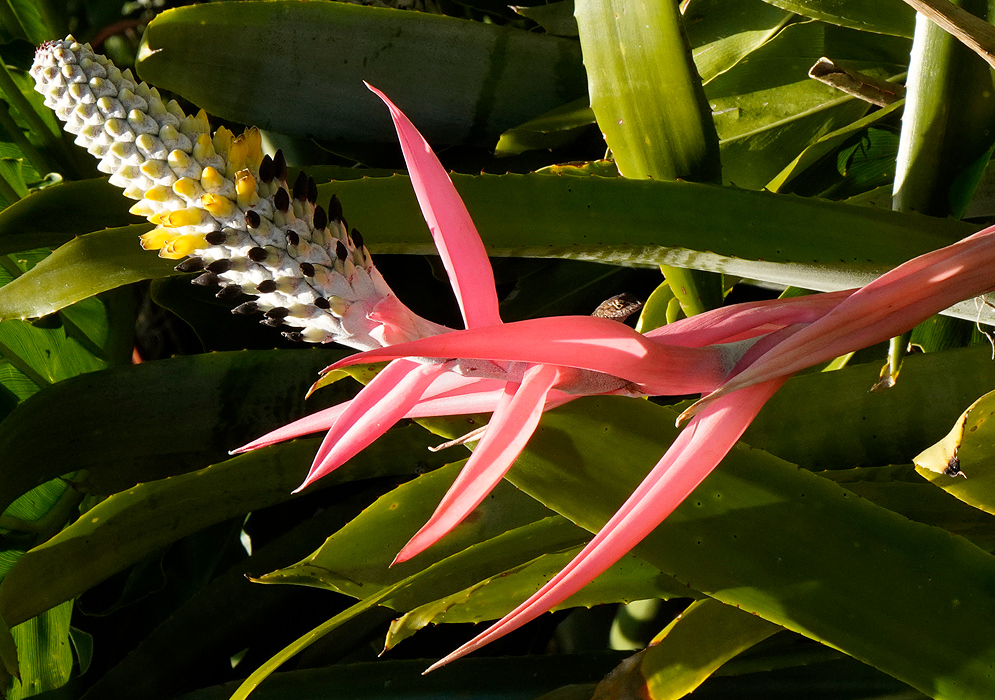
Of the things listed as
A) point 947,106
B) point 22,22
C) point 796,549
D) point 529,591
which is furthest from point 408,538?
point 22,22

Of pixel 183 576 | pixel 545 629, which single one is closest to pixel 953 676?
pixel 545 629

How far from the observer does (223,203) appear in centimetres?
21

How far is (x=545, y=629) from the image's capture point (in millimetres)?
564

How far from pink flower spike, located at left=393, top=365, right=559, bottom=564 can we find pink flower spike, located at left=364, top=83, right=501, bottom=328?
22 mm

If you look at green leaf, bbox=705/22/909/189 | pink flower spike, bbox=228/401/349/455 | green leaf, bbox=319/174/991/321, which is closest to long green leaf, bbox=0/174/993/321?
green leaf, bbox=319/174/991/321

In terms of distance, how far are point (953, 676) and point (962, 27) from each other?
0.23 m

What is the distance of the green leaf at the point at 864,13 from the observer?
401 millimetres

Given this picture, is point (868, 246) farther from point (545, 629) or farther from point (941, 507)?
point (545, 629)

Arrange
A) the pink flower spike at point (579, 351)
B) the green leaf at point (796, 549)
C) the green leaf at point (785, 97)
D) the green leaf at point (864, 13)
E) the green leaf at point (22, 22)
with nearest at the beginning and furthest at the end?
Answer: the pink flower spike at point (579, 351), the green leaf at point (796, 549), the green leaf at point (864, 13), the green leaf at point (785, 97), the green leaf at point (22, 22)

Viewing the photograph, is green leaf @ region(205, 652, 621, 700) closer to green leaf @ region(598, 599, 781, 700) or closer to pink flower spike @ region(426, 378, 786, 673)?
green leaf @ region(598, 599, 781, 700)

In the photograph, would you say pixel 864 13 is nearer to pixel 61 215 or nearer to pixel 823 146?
pixel 823 146

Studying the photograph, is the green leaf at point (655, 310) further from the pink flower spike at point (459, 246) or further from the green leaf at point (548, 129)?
the pink flower spike at point (459, 246)

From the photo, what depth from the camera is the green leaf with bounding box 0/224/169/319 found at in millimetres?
330

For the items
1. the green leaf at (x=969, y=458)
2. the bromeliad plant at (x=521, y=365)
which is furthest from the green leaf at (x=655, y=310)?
the green leaf at (x=969, y=458)
